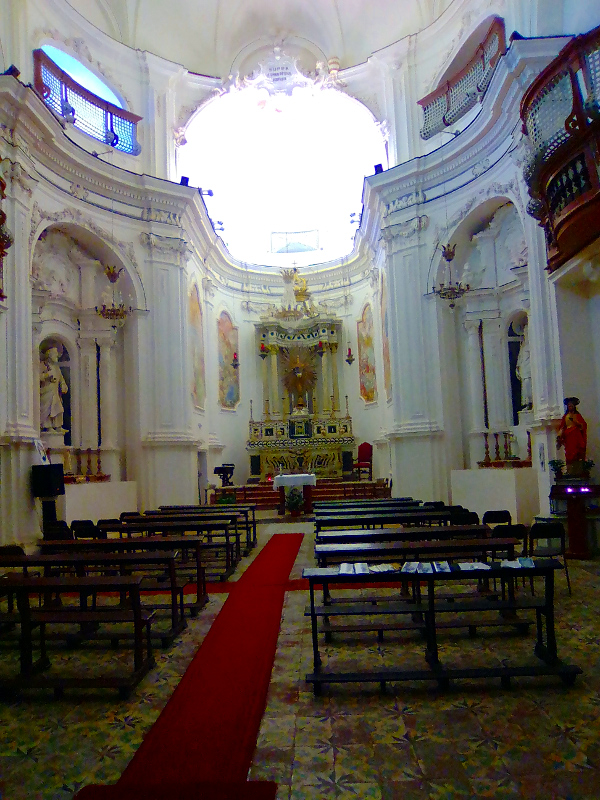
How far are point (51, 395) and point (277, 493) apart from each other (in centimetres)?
634

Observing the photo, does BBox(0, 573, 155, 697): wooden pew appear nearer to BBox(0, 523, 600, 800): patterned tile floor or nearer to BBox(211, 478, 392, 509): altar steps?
BBox(0, 523, 600, 800): patterned tile floor

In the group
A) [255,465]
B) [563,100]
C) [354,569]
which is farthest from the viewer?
[255,465]

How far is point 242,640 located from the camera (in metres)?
4.90

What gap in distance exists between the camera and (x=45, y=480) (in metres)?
9.82

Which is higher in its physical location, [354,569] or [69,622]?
[354,569]

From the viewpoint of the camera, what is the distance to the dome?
1512 centimetres

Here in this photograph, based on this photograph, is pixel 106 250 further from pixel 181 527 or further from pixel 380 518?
pixel 380 518

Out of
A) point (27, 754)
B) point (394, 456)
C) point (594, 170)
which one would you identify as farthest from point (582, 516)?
point (27, 754)

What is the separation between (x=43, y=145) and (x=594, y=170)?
9977 millimetres

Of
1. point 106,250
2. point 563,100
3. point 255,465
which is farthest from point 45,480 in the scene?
point 255,465

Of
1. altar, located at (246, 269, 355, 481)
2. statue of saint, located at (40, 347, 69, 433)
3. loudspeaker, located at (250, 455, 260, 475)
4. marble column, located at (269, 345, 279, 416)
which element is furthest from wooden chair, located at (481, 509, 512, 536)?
marble column, located at (269, 345, 279, 416)

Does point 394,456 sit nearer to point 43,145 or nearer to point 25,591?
point 43,145

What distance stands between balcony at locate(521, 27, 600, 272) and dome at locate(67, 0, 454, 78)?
885 cm

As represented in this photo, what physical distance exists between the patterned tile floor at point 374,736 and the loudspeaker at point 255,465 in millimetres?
14397
